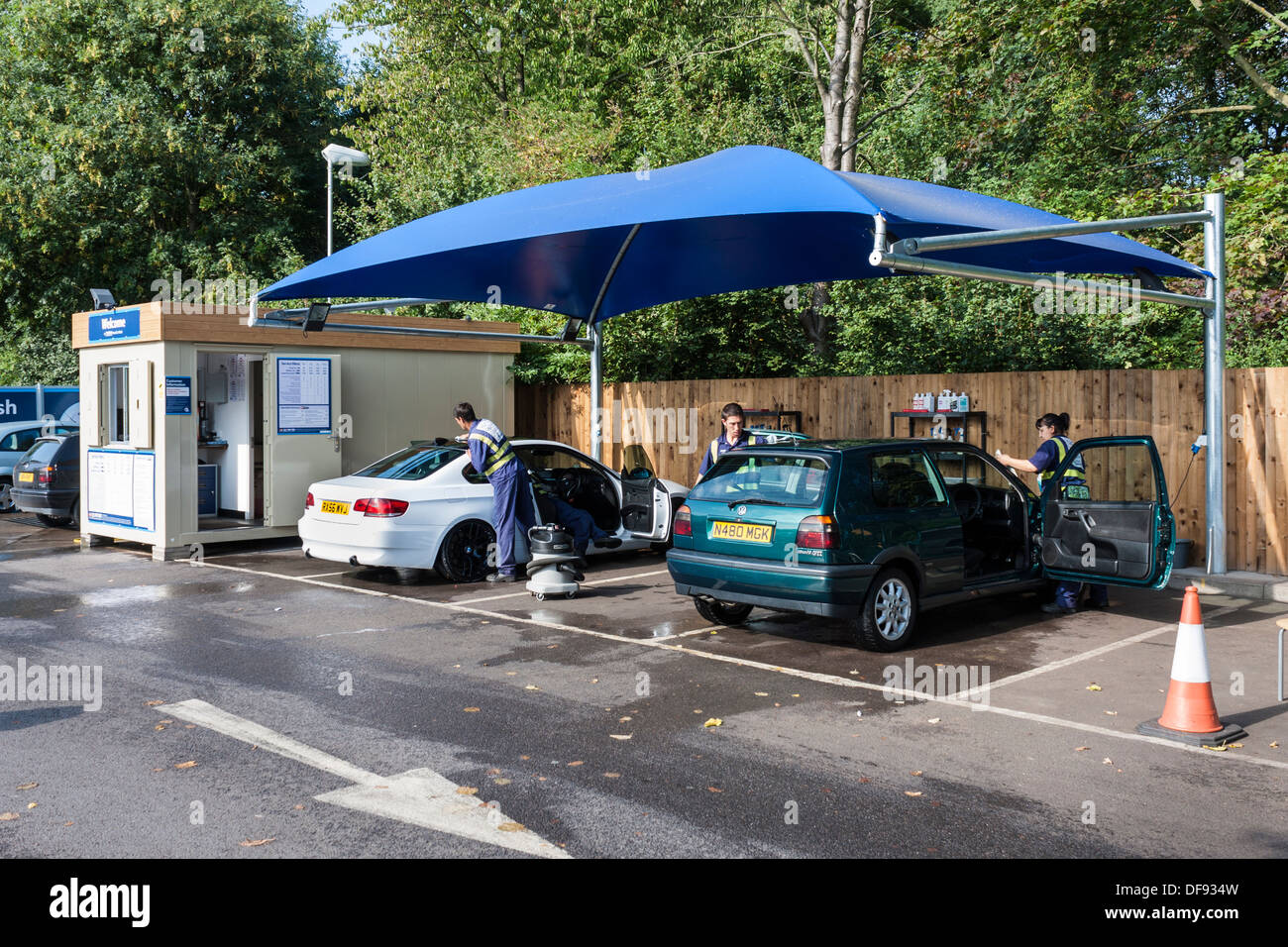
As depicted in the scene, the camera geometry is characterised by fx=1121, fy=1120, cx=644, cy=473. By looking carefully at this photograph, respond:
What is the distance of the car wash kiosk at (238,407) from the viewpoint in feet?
46.5

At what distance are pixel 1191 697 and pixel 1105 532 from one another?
302 centimetres

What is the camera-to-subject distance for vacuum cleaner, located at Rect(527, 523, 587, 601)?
10766mm

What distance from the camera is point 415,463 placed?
12.0m

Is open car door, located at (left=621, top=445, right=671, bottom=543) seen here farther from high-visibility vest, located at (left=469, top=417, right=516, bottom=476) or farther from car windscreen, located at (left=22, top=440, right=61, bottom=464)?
car windscreen, located at (left=22, top=440, right=61, bottom=464)

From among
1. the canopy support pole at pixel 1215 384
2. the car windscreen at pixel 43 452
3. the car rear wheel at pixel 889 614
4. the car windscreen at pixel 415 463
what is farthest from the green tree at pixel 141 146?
the car rear wheel at pixel 889 614

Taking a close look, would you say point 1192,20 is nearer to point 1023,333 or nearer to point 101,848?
point 1023,333

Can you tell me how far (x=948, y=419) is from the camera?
14164 millimetres

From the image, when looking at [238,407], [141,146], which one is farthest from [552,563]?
[141,146]

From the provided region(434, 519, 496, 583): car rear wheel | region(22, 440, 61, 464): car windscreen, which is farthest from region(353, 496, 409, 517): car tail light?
region(22, 440, 61, 464): car windscreen

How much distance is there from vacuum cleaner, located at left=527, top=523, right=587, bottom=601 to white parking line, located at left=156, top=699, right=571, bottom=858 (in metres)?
4.67

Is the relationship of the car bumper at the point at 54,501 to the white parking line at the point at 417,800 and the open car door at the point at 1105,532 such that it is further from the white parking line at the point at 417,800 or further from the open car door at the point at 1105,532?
the open car door at the point at 1105,532

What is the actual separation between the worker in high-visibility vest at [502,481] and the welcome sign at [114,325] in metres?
5.48

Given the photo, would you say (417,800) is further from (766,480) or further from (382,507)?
(382,507)
